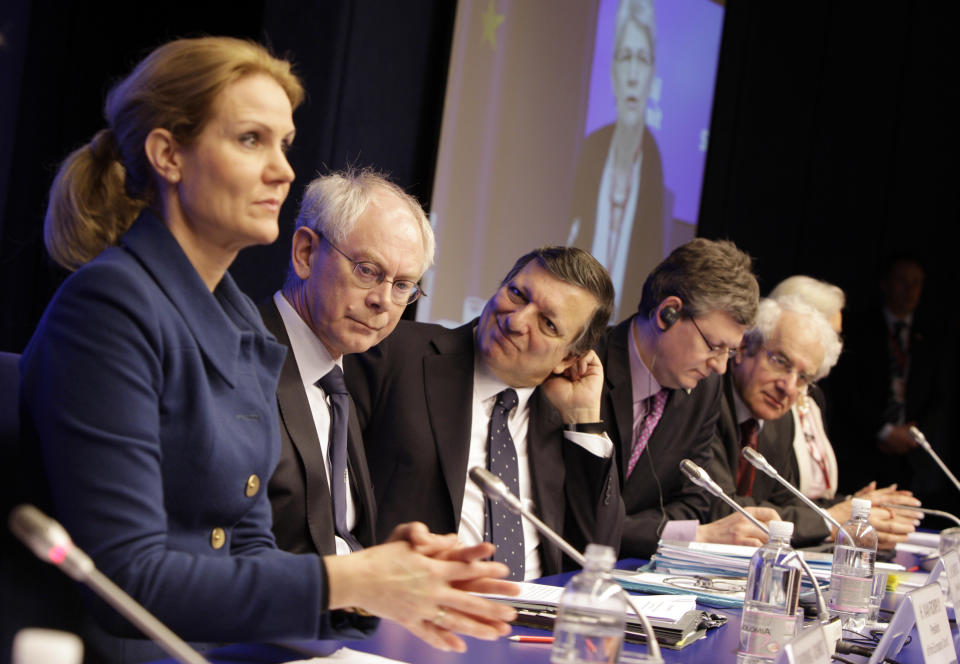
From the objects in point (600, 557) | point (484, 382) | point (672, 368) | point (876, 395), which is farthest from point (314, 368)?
point (876, 395)

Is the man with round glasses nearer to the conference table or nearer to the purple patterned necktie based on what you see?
the conference table

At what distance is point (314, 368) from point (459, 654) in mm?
830

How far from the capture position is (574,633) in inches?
49.9

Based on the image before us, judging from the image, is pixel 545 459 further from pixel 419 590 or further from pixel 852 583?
pixel 419 590

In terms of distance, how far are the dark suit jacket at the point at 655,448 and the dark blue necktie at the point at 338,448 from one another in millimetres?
1084

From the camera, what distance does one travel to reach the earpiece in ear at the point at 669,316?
323 centimetres

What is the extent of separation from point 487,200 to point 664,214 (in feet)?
5.11

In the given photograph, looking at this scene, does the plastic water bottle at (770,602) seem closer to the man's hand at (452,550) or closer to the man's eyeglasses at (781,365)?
the man's hand at (452,550)

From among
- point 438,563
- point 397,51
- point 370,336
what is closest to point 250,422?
point 438,563

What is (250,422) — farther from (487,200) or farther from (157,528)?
(487,200)

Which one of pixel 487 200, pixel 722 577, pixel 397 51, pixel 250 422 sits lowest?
pixel 722 577

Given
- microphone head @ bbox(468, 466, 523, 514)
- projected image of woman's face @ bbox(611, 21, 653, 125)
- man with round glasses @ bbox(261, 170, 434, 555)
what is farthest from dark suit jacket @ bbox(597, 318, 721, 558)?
projected image of woman's face @ bbox(611, 21, 653, 125)

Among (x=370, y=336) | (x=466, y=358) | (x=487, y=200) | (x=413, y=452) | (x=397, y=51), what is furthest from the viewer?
(x=487, y=200)

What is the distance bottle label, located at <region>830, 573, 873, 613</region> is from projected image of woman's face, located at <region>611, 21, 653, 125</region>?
137 inches
